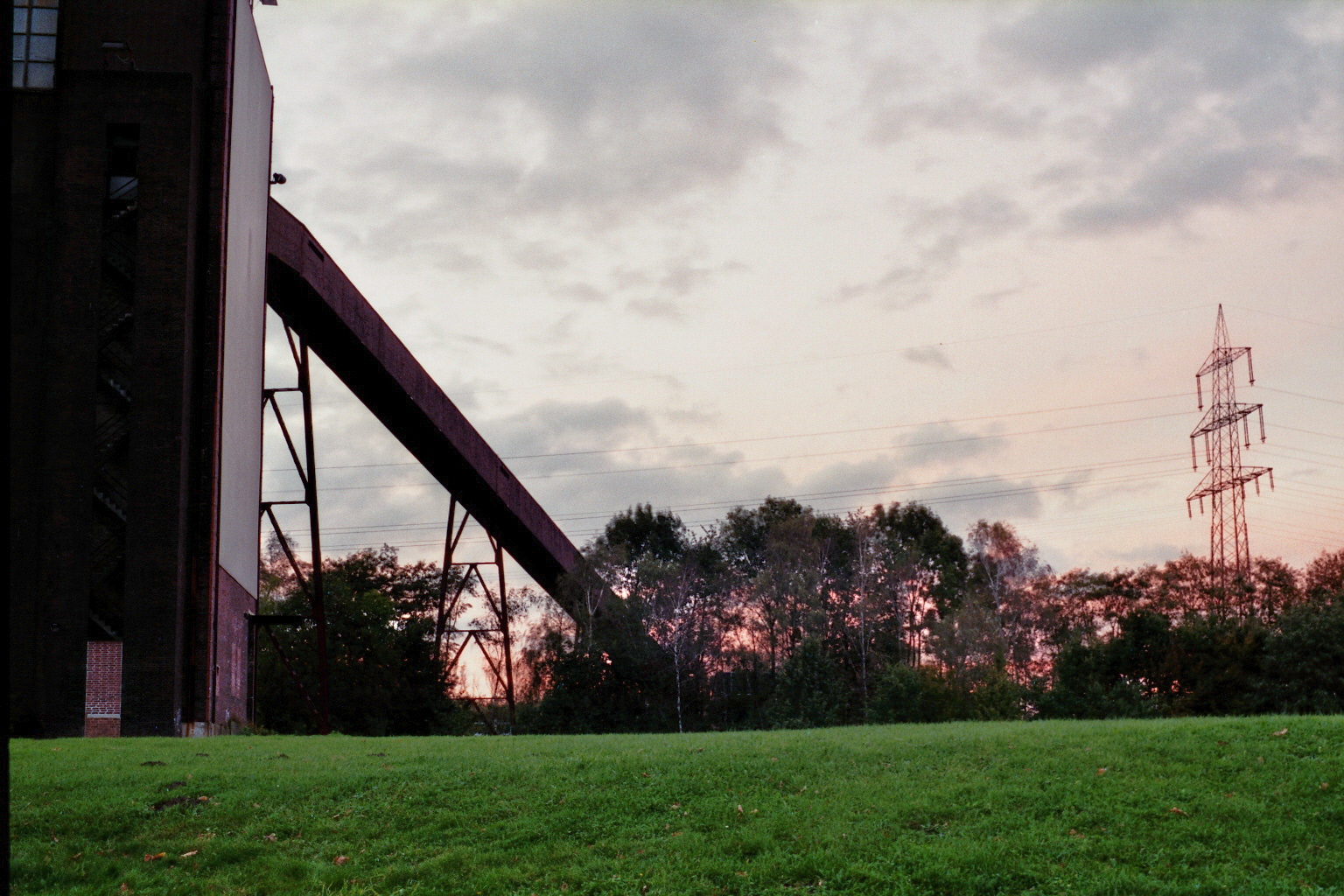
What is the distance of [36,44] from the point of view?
2728cm

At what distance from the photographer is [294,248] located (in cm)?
3048

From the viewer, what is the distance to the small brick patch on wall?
24453 millimetres

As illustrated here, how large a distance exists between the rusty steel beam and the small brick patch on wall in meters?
10.1

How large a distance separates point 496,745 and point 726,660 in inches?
1171

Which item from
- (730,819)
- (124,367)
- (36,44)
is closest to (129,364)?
(124,367)

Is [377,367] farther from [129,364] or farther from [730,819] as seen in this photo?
[730,819]

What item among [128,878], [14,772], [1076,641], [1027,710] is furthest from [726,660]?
[128,878]

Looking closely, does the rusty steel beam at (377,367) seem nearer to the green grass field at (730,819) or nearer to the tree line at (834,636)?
the tree line at (834,636)

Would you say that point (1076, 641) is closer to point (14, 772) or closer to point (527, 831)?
point (527, 831)

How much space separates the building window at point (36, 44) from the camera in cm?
2688

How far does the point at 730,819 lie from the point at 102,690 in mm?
18189

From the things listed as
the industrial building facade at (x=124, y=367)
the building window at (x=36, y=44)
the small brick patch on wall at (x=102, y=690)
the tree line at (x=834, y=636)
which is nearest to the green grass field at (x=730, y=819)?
the small brick patch on wall at (x=102, y=690)

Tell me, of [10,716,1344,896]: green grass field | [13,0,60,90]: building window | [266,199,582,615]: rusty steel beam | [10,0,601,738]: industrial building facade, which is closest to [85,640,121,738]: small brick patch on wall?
[10,0,601,738]: industrial building facade

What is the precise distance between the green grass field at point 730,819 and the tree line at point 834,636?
1425 cm
